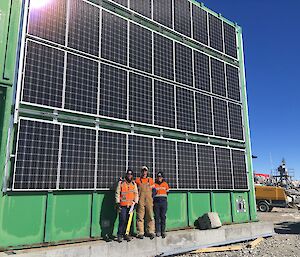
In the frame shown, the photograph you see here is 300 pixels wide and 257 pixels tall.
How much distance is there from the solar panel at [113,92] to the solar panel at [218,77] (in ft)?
15.0

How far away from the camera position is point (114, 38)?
9.20 m

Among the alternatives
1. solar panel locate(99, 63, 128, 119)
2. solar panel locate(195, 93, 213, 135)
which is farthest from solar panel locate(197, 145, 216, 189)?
solar panel locate(99, 63, 128, 119)

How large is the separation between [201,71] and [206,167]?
3.83 metres

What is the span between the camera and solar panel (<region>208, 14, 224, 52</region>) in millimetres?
12703

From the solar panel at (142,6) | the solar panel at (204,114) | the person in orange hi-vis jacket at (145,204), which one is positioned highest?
the solar panel at (142,6)

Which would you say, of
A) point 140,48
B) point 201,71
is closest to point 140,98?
point 140,48

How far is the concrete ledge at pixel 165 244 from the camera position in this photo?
671cm

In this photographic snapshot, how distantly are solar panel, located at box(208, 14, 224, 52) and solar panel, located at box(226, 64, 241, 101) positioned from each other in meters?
1.02

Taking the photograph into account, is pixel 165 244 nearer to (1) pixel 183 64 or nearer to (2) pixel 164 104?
(2) pixel 164 104

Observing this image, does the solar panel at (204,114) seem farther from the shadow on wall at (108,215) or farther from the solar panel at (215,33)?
the shadow on wall at (108,215)

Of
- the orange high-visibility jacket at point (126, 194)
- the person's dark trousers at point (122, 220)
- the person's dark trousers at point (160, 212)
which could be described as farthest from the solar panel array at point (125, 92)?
the person's dark trousers at point (160, 212)

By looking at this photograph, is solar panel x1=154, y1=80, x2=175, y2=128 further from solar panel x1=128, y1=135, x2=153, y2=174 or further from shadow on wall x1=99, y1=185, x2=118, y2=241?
shadow on wall x1=99, y1=185, x2=118, y2=241

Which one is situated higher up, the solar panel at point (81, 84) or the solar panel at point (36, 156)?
the solar panel at point (81, 84)

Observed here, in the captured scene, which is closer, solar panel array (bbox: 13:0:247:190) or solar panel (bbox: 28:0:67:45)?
solar panel array (bbox: 13:0:247:190)
